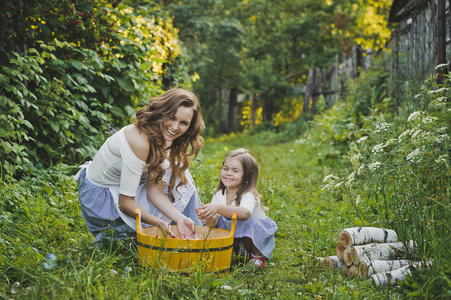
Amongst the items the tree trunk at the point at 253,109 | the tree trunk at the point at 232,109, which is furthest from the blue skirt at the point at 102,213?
the tree trunk at the point at 232,109

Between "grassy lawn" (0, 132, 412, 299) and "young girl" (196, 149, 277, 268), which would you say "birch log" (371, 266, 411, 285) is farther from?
"young girl" (196, 149, 277, 268)

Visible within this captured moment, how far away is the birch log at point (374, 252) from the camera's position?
2236 mm

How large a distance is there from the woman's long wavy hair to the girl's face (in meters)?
0.26

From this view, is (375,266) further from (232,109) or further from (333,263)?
(232,109)

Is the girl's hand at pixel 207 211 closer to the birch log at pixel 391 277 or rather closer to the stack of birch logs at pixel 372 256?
the stack of birch logs at pixel 372 256

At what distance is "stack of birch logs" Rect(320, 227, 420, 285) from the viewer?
209 cm

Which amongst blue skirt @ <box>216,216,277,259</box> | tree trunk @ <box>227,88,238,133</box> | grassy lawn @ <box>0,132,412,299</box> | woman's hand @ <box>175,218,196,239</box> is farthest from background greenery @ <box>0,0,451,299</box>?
tree trunk @ <box>227,88,238,133</box>

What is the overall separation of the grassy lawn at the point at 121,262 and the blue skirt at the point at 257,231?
0.38 feet

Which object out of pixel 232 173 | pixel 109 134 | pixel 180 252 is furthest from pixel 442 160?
pixel 109 134

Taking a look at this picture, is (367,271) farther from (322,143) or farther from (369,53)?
(369,53)

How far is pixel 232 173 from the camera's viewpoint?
9.16 feet

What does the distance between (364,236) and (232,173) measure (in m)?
0.96

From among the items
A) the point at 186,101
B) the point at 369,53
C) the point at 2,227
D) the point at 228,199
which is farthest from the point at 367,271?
the point at 369,53

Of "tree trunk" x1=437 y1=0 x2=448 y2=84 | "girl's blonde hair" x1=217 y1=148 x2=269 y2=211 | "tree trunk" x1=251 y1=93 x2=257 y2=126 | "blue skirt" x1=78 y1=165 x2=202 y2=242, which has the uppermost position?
"tree trunk" x1=251 y1=93 x2=257 y2=126
